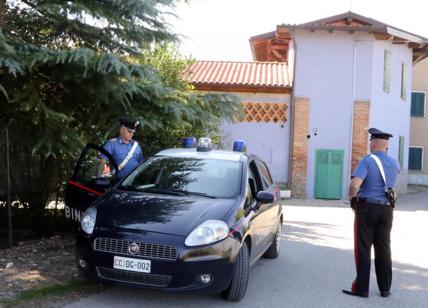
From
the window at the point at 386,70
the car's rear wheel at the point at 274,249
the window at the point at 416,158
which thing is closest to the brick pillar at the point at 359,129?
the window at the point at 386,70

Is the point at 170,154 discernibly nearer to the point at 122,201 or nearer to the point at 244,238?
the point at 122,201

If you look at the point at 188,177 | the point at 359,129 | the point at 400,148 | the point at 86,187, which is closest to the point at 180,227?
the point at 188,177

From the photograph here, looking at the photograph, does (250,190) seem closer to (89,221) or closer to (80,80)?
(89,221)

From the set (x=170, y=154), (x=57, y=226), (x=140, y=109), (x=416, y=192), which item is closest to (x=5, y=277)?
(x=170, y=154)

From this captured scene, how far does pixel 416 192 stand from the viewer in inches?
1012

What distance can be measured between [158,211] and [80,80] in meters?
2.55

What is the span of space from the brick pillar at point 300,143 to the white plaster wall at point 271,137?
0.39 meters

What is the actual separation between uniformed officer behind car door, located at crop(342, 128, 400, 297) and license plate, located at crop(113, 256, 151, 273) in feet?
7.76

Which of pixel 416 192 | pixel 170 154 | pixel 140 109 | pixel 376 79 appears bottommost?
pixel 416 192

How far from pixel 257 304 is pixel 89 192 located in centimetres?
264

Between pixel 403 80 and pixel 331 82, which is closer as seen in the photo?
pixel 331 82

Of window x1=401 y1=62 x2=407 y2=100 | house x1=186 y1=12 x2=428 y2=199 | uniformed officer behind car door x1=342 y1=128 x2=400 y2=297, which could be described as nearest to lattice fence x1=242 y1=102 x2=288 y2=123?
house x1=186 y1=12 x2=428 y2=199

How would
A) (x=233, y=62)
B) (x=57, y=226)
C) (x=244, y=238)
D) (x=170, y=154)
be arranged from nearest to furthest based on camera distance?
1. (x=244, y=238)
2. (x=170, y=154)
3. (x=57, y=226)
4. (x=233, y=62)

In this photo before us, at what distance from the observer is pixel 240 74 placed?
21.9 m
